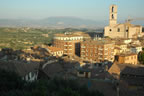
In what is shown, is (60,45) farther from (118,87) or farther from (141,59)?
(118,87)

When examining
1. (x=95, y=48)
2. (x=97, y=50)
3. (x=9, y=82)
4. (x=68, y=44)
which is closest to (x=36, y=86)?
(x=9, y=82)

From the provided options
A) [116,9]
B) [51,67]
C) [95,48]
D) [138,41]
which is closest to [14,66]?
[51,67]

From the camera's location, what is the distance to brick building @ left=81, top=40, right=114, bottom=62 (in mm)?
43594

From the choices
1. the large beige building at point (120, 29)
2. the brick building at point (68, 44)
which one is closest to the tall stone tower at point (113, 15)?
the large beige building at point (120, 29)

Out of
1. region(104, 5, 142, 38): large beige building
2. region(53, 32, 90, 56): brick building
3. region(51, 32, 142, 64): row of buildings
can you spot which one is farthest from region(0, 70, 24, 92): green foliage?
region(104, 5, 142, 38): large beige building

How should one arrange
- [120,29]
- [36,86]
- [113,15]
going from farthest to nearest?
1. [113,15]
2. [120,29]
3. [36,86]

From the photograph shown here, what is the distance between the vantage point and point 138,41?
53188 mm

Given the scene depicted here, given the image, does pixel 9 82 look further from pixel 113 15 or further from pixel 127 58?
pixel 113 15

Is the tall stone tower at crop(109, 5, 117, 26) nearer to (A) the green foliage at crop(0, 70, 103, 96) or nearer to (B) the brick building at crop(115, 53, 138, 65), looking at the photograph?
(B) the brick building at crop(115, 53, 138, 65)

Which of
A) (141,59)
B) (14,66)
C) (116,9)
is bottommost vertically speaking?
(141,59)

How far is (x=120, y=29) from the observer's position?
62.2 m

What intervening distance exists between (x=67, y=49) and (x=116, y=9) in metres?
24.4

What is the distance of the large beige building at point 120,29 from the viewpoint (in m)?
60.2

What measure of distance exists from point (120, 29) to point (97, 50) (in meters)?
20.6
